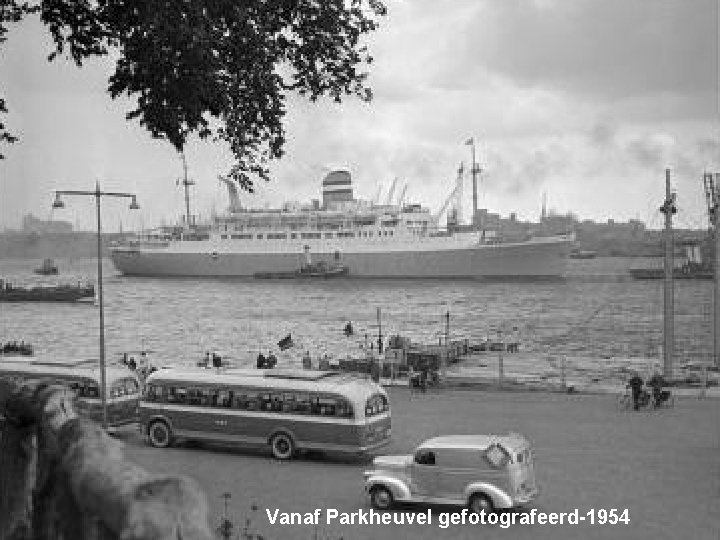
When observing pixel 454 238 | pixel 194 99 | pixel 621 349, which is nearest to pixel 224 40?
pixel 194 99

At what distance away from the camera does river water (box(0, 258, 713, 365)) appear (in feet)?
156

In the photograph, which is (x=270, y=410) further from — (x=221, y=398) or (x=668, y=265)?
(x=668, y=265)

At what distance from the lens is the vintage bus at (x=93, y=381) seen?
17.3 metres

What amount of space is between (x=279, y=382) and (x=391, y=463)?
3.41m

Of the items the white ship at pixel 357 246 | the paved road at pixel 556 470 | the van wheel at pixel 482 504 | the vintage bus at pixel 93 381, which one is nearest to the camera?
the paved road at pixel 556 470

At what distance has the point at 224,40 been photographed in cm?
781

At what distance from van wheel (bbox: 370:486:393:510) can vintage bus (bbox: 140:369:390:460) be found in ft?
7.84

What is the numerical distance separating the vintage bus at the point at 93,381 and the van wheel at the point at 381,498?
260 inches

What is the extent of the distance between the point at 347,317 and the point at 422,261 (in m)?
34.1

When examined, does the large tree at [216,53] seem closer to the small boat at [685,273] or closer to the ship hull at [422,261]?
the ship hull at [422,261]

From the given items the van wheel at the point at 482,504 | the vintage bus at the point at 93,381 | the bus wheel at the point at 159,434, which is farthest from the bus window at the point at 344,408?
the vintage bus at the point at 93,381

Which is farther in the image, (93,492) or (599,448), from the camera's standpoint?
(599,448)

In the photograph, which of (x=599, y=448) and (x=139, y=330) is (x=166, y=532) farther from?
(x=139, y=330)

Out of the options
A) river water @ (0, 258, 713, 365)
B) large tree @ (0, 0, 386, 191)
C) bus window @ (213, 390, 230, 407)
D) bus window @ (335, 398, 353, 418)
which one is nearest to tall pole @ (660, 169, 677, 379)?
river water @ (0, 258, 713, 365)
